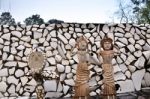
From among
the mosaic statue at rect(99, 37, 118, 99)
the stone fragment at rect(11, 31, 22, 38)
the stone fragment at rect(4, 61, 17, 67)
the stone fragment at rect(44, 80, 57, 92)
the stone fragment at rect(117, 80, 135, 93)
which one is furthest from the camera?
the stone fragment at rect(11, 31, 22, 38)

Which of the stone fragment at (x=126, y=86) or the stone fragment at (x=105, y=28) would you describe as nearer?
the stone fragment at (x=126, y=86)

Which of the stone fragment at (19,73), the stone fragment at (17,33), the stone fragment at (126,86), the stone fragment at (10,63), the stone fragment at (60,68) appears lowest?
the stone fragment at (126,86)

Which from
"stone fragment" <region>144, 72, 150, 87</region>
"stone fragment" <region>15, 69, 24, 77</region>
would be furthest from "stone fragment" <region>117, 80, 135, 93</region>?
"stone fragment" <region>15, 69, 24, 77</region>

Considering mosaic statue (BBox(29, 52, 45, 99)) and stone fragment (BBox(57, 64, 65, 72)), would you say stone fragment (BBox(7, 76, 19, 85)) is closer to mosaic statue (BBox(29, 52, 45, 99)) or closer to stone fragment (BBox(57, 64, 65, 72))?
stone fragment (BBox(57, 64, 65, 72))

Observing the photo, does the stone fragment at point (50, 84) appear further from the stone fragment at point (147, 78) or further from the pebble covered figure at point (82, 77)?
the stone fragment at point (147, 78)

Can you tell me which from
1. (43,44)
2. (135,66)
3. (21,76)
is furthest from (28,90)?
(135,66)

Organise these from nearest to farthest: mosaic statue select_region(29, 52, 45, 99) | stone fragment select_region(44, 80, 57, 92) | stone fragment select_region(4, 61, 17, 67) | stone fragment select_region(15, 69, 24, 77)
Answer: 1. mosaic statue select_region(29, 52, 45, 99)
2. stone fragment select_region(44, 80, 57, 92)
3. stone fragment select_region(15, 69, 24, 77)
4. stone fragment select_region(4, 61, 17, 67)

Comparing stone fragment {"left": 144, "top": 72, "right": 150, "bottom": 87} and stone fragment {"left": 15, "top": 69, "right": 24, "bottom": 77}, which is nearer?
stone fragment {"left": 15, "top": 69, "right": 24, "bottom": 77}

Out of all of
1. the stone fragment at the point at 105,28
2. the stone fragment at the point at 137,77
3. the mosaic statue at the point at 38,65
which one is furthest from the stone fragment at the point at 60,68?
the mosaic statue at the point at 38,65

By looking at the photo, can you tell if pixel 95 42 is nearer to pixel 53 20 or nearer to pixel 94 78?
pixel 94 78

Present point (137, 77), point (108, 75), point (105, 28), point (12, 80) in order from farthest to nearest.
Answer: point (105, 28), point (137, 77), point (12, 80), point (108, 75)

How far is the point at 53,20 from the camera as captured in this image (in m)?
15.4

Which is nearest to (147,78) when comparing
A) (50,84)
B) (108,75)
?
(50,84)

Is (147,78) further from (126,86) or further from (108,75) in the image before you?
(108,75)
